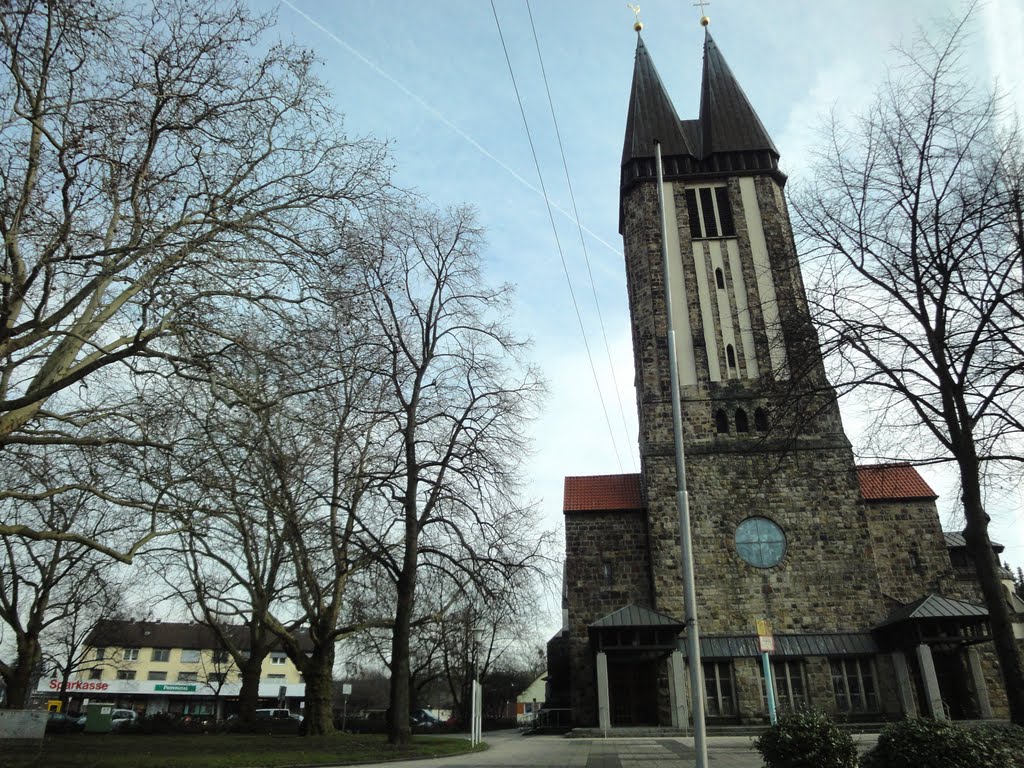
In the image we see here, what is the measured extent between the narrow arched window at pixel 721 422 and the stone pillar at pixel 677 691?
30.3 ft

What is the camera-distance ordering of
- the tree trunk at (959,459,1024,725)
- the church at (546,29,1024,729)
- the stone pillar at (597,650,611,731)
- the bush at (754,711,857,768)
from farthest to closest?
the church at (546,29,1024,729) < the stone pillar at (597,650,611,731) < the tree trunk at (959,459,1024,725) < the bush at (754,711,857,768)

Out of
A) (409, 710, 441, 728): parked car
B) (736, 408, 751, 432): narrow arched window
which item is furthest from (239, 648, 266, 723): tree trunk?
(736, 408, 751, 432): narrow arched window

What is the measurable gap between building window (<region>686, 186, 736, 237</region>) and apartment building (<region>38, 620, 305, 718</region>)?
172 feet

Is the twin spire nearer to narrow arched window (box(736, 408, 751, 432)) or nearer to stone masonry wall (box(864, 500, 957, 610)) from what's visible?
narrow arched window (box(736, 408, 751, 432))

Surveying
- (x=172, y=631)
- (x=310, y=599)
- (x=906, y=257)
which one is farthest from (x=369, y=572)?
(x=172, y=631)

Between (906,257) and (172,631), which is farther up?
(906,257)

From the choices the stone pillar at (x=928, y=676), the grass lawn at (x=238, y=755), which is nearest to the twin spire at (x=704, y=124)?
the stone pillar at (x=928, y=676)

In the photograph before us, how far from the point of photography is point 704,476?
27594 millimetres

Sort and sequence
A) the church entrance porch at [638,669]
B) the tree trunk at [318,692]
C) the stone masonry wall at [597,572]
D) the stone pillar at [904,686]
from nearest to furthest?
the tree trunk at [318,692] → the stone pillar at [904,686] → the church entrance porch at [638,669] → the stone masonry wall at [597,572]

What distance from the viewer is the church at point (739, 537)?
24.0 metres

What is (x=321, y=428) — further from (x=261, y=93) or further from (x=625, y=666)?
(x=625, y=666)

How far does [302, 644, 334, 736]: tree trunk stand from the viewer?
21594 millimetres

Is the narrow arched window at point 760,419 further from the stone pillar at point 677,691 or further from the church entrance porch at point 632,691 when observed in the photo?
the church entrance porch at point 632,691

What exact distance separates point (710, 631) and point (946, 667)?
8572 millimetres
